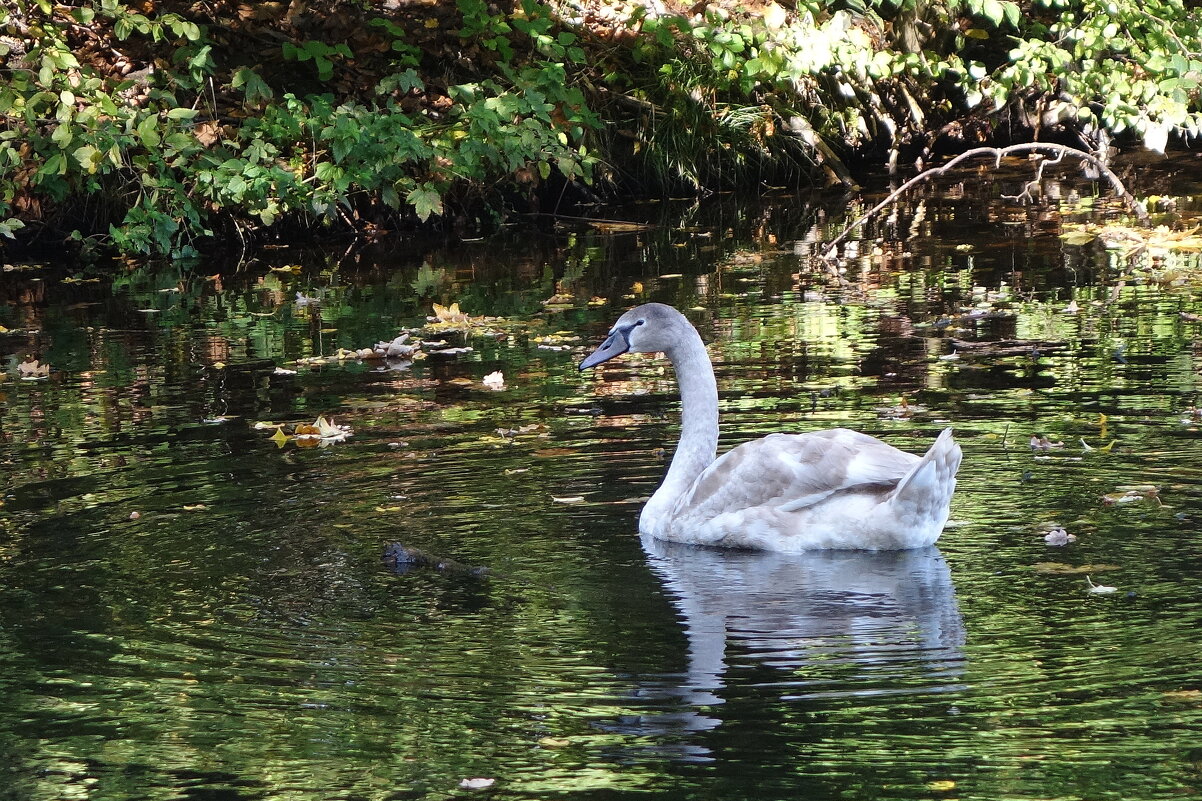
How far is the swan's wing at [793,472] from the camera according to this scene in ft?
23.8

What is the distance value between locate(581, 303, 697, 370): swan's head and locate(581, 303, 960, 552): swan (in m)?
0.64

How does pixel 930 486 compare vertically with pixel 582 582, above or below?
above

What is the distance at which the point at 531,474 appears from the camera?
337 inches

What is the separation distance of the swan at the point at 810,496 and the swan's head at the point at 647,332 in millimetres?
644

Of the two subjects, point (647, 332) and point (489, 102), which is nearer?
point (647, 332)

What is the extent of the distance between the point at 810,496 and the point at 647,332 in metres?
1.39

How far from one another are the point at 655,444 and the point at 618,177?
1385cm

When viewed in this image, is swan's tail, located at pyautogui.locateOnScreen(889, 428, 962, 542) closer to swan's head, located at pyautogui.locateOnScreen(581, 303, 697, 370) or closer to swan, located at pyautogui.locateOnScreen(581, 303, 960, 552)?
swan, located at pyautogui.locateOnScreen(581, 303, 960, 552)

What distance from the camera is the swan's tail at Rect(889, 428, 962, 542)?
22.3 ft

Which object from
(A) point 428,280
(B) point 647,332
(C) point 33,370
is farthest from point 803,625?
(A) point 428,280

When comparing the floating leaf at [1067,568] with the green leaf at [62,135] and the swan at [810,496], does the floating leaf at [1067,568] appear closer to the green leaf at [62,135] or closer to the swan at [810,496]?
the swan at [810,496]

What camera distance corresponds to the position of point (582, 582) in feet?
22.6

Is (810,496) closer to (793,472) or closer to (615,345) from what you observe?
(793,472)

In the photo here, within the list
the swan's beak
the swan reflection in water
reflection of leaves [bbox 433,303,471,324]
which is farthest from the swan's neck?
reflection of leaves [bbox 433,303,471,324]
